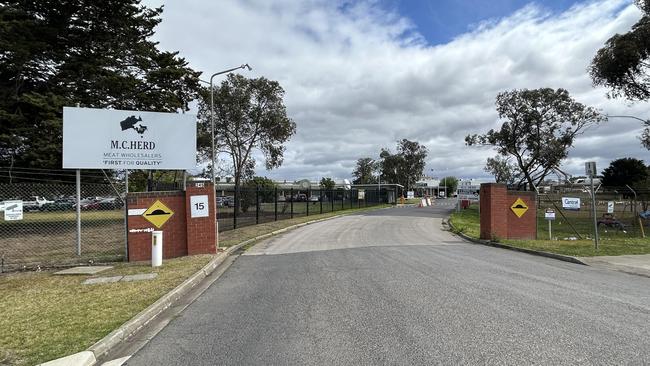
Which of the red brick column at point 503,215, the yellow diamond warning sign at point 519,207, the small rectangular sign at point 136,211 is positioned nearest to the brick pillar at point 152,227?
the small rectangular sign at point 136,211

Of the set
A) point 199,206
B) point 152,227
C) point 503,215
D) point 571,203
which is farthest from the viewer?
point 571,203

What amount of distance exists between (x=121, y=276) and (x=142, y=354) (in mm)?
5661

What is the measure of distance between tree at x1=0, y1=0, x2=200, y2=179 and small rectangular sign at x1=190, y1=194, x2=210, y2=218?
1107 centimetres

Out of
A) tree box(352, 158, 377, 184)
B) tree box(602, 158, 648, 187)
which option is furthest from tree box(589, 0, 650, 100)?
tree box(352, 158, 377, 184)

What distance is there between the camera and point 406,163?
110375 mm

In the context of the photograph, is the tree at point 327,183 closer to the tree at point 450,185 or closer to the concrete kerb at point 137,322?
the tree at point 450,185

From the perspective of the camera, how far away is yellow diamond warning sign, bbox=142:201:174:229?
13844mm

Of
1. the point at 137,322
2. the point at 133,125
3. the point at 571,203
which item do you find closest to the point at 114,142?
the point at 133,125

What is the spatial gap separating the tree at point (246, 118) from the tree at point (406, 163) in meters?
71.9

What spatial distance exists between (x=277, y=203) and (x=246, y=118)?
7.59 meters

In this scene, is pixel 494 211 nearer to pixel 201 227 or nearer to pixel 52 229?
pixel 201 227

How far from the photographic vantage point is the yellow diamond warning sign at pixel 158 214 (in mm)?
13844

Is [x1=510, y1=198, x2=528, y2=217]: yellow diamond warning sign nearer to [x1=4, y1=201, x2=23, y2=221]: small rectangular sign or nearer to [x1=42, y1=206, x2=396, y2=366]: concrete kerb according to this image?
[x1=42, y1=206, x2=396, y2=366]: concrete kerb

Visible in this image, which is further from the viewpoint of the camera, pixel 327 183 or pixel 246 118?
pixel 327 183
